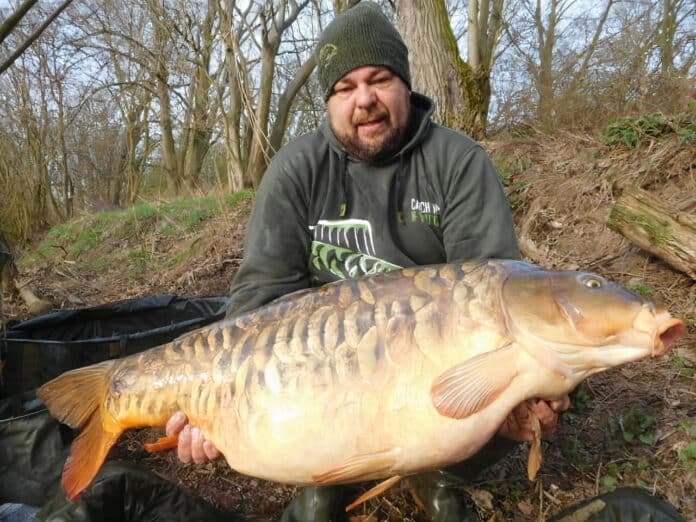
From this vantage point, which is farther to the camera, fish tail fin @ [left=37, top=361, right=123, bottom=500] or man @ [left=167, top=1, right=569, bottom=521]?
man @ [left=167, top=1, right=569, bottom=521]

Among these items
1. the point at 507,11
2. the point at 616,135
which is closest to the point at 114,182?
the point at 507,11

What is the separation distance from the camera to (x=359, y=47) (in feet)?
4.79

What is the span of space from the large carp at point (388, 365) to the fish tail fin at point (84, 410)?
0.12ft

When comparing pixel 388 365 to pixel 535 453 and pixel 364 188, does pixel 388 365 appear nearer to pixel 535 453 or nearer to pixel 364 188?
pixel 535 453

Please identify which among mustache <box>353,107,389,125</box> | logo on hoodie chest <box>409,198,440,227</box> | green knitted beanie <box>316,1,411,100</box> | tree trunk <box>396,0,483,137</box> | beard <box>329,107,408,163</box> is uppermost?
tree trunk <box>396,0,483,137</box>

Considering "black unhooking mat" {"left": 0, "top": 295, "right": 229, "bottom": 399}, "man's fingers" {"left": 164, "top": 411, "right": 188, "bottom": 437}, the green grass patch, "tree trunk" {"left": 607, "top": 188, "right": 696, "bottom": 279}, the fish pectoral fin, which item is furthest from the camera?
the green grass patch

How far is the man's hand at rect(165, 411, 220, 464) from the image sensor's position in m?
1.10

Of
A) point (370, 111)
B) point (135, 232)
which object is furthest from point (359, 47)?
point (135, 232)

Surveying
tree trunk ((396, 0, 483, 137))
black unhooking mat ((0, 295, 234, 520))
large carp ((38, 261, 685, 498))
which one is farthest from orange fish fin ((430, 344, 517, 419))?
tree trunk ((396, 0, 483, 137))

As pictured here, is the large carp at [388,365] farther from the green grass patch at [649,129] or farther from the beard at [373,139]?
the green grass patch at [649,129]

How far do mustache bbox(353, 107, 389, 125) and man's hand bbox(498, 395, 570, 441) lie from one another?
89cm

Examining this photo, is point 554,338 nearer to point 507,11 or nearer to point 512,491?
point 512,491

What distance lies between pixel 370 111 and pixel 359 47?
19cm

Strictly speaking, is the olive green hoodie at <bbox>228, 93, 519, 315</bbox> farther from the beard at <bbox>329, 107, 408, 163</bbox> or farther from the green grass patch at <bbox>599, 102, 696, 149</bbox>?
the green grass patch at <bbox>599, 102, 696, 149</bbox>
